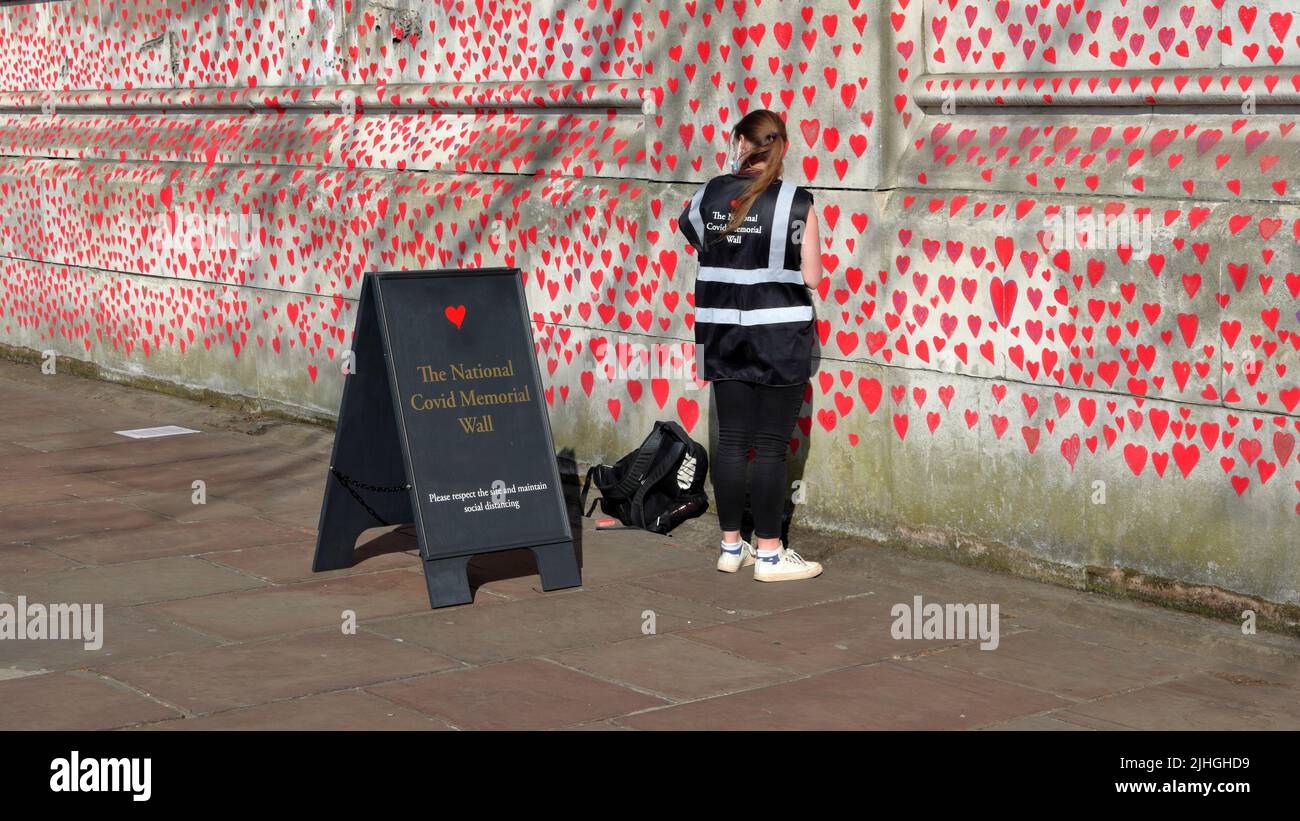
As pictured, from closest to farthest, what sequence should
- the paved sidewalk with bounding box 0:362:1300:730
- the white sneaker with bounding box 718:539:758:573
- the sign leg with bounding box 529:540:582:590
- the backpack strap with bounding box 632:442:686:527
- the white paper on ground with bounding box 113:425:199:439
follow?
1. the paved sidewalk with bounding box 0:362:1300:730
2. the sign leg with bounding box 529:540:582:590
3. the white sneaker with bounding box 718:539:758:573
4. the backpack strap with bounding box 632:442:686:527
5. the white paper on ground with bounding box 113:425:199:439

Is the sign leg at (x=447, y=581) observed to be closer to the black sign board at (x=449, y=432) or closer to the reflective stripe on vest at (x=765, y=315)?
the black sign board at (x=449, y=432)

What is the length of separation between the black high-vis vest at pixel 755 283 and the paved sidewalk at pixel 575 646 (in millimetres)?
927

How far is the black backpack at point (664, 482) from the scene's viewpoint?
8.23 meters

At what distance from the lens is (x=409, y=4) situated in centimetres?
1030

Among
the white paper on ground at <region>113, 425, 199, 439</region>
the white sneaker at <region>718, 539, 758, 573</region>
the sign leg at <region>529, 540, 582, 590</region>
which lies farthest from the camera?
the white paper on ground at <region>113, 425, 199, 439</region>

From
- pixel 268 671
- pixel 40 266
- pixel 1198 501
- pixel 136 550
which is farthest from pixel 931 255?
pixel 40 266

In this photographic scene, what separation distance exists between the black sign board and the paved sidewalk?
0.75ft

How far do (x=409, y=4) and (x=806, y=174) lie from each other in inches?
135

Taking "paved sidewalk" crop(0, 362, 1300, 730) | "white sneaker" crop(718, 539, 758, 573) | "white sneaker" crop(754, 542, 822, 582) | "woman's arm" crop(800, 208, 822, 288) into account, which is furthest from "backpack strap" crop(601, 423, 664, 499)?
"woman's arm" crop(800, 208, 822, 288)

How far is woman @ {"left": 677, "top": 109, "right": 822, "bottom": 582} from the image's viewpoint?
6.96 meters

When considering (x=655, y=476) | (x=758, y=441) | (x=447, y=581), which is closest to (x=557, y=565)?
(x=447, y=581)

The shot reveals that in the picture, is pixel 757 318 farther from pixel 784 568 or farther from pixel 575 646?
pixel 575 646

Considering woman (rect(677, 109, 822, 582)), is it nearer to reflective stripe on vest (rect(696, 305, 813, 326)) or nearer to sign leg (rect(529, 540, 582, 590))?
reflective stripe on vest (rect(696, 305, 813, 326))

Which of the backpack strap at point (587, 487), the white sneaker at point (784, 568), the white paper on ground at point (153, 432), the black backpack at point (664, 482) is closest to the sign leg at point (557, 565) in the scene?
the white sneaker at point (784, 568)
